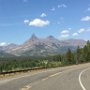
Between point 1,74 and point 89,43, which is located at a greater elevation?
point 89,43

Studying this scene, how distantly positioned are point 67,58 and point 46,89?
115876 mm

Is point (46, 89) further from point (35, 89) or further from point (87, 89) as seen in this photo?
point (87, 89)

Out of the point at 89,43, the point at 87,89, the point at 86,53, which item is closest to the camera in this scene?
the point at 87,89

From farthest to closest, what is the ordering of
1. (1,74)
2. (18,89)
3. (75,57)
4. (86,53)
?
(75,57), (86,53), (1,74), (18,89)

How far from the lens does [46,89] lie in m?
16.2

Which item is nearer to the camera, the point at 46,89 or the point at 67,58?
the point at 46,89

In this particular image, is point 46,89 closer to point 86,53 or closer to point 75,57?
point 86,53

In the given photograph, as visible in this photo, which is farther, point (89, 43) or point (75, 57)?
point (75, 57)

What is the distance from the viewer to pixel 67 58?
13162cm

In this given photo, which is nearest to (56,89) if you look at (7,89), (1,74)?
(7,89)

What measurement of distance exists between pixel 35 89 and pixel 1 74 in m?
18.0

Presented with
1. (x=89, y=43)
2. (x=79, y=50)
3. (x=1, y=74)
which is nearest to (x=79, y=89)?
(x=1, y=74)

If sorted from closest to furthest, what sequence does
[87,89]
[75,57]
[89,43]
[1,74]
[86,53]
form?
[87,89] → [1,74] → [86,53] → [89,43] → [75,57]

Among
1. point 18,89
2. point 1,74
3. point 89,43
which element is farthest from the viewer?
point 89,43
